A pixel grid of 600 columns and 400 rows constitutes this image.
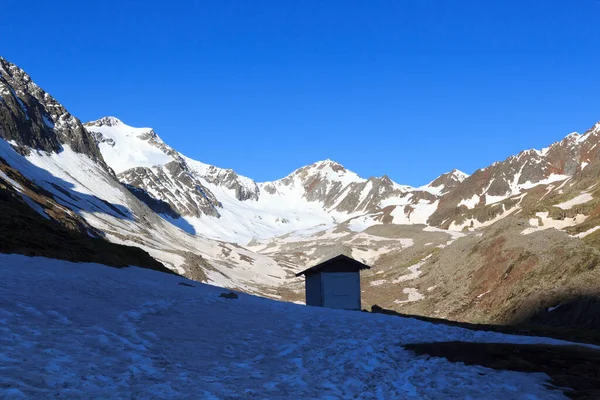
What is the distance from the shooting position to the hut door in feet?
147

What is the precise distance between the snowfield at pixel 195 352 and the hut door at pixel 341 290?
1889cm

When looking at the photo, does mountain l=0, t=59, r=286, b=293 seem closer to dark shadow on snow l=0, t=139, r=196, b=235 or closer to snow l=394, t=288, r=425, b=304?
dark shadow on snow l=0, t=139, r=196, b=235

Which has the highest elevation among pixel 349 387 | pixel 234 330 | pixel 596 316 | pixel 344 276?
pixel 344 276

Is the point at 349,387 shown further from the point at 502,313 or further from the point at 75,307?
the point at 502,313

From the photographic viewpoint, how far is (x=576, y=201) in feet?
298

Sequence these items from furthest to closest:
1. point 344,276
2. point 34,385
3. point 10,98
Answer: point 10,98
point 344,276
point 34,385

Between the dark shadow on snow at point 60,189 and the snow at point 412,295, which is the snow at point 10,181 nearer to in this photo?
the dark shadow on snow at point 60,189

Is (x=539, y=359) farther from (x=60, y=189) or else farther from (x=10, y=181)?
(x=60, y=189)

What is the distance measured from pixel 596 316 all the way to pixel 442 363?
2875 cm

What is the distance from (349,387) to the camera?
46.6ft

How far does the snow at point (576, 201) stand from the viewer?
8819cm

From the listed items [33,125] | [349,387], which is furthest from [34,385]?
[33,125]

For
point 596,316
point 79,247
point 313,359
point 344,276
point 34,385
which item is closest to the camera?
point 34,385

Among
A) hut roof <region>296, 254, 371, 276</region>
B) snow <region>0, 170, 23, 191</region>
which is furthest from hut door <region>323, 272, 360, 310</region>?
snow <region>0, 170, 23, 191</region>
